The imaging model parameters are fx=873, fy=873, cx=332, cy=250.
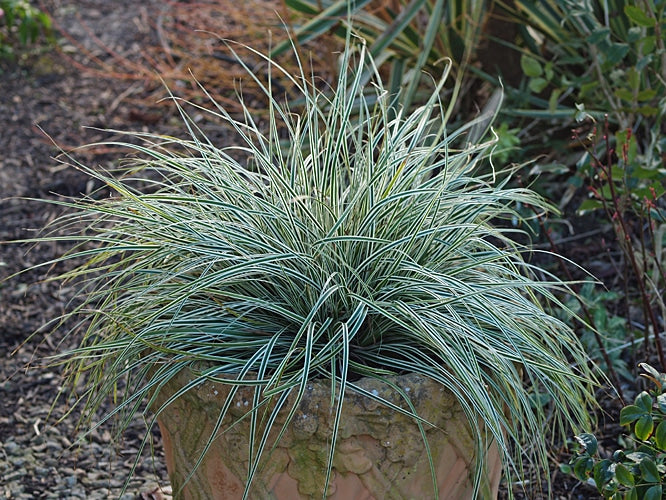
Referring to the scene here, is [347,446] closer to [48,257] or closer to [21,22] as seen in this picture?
[48,257]

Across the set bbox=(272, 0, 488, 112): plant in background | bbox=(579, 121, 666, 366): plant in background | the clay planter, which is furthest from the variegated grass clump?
bbox=(272, 0, 488, 112): plant in background

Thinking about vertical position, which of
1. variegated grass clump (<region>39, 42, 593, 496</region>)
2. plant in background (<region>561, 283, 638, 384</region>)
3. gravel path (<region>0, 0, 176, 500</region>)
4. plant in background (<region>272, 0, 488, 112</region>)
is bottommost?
gravel path (<region>0, 0, 176, 500</region>)

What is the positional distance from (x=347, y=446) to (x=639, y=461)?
1.67ft

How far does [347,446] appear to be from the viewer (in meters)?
1.47

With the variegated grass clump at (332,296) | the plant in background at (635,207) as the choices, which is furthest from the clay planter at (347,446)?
the plant in background at (635,207)

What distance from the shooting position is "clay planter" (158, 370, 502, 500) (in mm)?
1469

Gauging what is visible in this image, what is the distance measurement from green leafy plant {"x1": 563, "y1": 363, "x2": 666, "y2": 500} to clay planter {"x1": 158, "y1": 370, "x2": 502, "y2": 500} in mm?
194

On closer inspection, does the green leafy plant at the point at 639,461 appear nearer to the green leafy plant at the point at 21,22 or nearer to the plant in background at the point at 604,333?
the plant in background at the point at 604,333

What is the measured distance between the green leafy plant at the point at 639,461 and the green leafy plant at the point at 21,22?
3.74 meters

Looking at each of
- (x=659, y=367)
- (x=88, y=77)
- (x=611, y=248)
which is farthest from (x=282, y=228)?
(x=88, y=77)

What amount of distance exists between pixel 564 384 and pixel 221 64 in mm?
3045

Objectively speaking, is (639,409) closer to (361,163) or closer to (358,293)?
(358,293)

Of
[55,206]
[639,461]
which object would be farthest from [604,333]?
[55,206]

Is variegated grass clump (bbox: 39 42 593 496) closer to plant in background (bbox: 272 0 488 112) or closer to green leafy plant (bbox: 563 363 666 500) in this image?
green leafy plant (bbox: 563 363 666 500)
